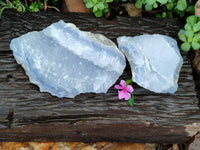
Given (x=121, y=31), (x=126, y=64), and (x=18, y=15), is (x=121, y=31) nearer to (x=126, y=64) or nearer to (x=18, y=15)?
(x=126, y=64)

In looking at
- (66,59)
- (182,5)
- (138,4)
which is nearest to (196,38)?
(182,5)

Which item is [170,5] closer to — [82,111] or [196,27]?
[196,27]

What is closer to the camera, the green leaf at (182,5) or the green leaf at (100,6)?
the green leaf at (100,6)

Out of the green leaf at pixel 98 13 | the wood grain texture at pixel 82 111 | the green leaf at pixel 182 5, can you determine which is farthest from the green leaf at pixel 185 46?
the green leaf at pixel 98 13

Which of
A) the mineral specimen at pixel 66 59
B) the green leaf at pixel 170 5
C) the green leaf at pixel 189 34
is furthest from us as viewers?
the green leaf at pixel 170 5

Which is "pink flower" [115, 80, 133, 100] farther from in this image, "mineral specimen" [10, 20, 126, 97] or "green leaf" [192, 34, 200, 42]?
"green leaf" [192, 34, 200, 42]

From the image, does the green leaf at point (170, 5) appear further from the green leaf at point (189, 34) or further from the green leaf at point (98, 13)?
the green leaf at point (98, 13)

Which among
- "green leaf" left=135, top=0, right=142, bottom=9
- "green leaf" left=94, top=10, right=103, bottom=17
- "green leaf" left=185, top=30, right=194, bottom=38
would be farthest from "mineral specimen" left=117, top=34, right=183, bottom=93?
"green leaf" left=135, top=0, right=142, bottom=9

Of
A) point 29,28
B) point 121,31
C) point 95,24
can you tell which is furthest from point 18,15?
point 121,31
